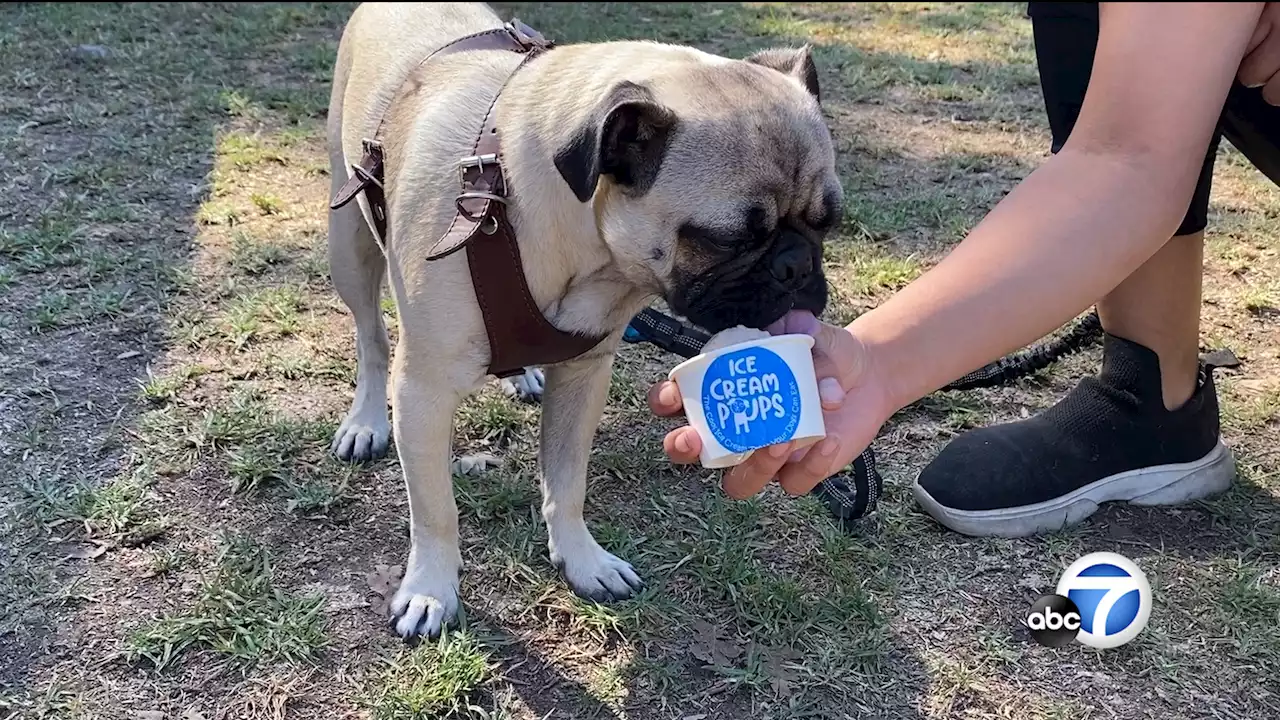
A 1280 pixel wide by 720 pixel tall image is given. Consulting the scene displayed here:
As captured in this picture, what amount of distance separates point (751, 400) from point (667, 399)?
0.67 feet

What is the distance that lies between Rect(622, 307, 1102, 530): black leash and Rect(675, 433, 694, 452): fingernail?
0.89 metres

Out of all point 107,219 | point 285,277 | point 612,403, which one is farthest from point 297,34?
point 612,403

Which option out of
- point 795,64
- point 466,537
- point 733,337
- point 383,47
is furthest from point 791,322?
point 383,47

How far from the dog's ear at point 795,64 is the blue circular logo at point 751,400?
2.97 feet

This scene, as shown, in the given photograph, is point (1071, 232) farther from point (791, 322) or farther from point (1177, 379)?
point (1177, 379)

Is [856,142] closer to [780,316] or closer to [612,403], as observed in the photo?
[612,403]

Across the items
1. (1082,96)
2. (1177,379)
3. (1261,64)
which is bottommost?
(1177,379)

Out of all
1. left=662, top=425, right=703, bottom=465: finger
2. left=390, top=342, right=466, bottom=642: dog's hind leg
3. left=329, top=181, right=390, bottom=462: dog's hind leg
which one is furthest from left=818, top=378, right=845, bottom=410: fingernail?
left=329, top=181, right=390, bottom=462: dog's hind leg

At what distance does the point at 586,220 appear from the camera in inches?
93.0

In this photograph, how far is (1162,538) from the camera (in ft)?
9.84

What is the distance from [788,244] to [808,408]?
0.51 m

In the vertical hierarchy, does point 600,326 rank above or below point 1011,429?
above

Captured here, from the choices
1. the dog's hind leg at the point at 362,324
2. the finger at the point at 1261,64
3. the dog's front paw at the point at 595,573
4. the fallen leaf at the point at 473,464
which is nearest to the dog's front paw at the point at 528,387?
the fallen leaf at the point at 473,464

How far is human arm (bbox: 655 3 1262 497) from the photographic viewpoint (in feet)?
5.76
